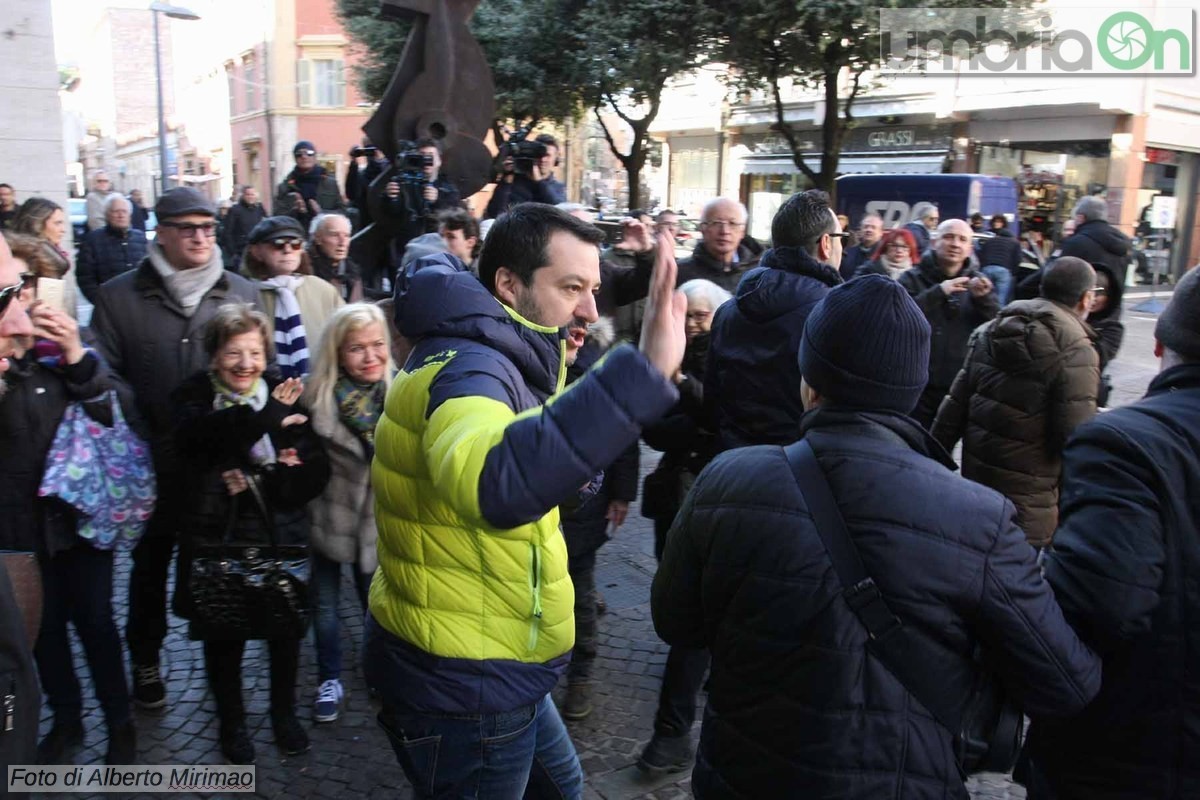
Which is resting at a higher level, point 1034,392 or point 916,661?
point 1034,392

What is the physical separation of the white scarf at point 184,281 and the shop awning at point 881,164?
20.5m

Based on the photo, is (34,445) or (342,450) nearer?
(34,445)

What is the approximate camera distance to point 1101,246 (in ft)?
19.4

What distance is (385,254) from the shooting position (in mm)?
7270

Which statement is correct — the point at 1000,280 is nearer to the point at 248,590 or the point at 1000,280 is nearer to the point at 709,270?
the point at 709,270

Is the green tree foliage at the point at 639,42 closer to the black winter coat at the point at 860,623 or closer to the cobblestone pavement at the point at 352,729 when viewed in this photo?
the cobblestone pavement at the point at 352,729

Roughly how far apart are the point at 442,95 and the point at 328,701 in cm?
548

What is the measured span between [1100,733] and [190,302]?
3485 millimetres

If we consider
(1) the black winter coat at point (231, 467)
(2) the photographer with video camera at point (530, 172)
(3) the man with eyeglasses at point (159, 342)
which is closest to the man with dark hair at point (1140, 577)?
(1) the black winter coat at point (231, 467)

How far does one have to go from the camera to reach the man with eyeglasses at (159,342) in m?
3.68

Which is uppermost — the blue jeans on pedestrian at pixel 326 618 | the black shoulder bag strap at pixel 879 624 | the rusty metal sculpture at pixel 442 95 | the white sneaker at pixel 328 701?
the rusty metal sculpture at pixel 442 95

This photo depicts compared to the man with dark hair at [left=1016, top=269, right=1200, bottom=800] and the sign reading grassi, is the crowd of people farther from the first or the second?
the sign reading grassi

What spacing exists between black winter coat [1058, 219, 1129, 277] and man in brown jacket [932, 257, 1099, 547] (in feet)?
6.92

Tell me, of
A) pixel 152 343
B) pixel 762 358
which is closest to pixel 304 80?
pixel 152 343
